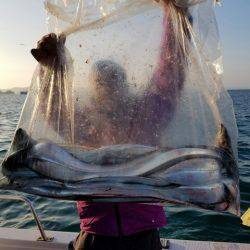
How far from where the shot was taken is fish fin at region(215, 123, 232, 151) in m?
1.96

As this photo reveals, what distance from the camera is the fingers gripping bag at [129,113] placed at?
1.90m

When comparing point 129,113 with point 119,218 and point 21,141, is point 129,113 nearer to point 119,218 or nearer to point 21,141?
point 21,141

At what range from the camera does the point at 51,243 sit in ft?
13.0

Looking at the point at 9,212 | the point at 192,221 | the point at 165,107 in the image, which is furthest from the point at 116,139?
the point at 9,212

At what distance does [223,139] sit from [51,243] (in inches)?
96.4

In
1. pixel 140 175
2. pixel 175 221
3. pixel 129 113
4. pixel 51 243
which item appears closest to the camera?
pixel 140 175

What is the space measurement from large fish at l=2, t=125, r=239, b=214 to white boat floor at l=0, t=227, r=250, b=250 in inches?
78.3

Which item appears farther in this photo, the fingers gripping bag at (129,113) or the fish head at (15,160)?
the fish head at (15,160)

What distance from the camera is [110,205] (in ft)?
7.96

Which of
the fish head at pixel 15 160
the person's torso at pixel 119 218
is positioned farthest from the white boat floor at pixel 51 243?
the fish head at pixel 15 160

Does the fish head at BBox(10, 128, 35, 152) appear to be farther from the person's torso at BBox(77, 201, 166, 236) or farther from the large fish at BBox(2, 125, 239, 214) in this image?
the person's torso at BBox(77, 201, 166, 236)

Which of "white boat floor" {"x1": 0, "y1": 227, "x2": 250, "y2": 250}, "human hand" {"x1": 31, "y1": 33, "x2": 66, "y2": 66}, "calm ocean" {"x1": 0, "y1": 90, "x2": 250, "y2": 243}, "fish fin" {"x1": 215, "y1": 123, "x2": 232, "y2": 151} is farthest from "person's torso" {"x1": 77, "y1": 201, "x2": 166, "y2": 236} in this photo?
"calm ocean" {"x1": 0, "y1": 90, "x2": 250, "y2": 243}

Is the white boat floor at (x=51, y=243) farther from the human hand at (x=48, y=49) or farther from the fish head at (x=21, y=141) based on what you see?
the human hand at (x=48, y=49)

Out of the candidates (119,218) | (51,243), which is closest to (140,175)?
(119,218)
